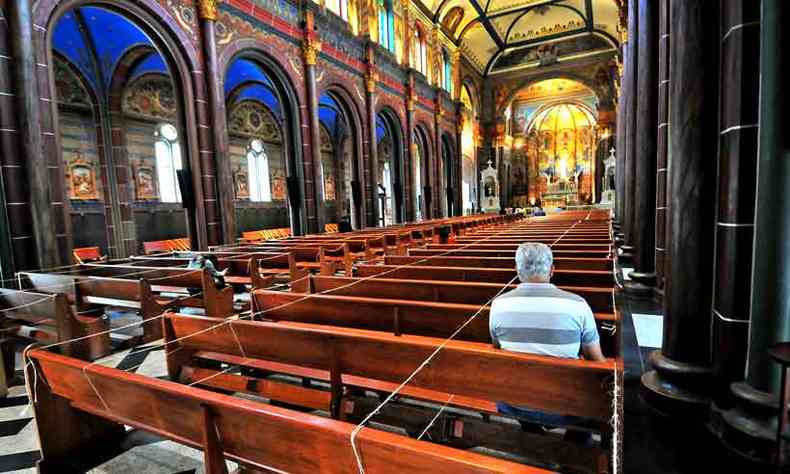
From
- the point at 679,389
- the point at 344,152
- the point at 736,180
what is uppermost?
the point at 344,152

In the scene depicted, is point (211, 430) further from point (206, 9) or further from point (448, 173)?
point (448, 173)

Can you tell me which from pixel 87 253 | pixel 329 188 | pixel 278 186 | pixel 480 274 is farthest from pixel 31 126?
pixel 329 188

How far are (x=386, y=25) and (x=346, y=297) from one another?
16.0 meters

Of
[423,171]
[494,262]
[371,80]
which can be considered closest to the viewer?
[494,262]

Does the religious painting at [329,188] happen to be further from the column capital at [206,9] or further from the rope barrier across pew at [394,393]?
the rope barrier across pew at [394,393]

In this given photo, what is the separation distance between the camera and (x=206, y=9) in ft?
27.7

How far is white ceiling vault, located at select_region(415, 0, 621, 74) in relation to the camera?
20.5 m

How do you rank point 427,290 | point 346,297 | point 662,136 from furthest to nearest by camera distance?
point 662,136
point 427,290
point 346,297

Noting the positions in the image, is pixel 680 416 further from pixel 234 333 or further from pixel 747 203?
pixel 234 333

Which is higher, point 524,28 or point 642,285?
point 524,28

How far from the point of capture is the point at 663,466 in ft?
5.93

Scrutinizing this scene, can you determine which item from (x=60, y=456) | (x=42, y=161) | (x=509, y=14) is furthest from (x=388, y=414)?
(x=509, y=14)

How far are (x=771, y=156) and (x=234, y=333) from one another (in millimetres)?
2896

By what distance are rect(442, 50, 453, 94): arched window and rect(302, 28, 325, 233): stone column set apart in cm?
1152
